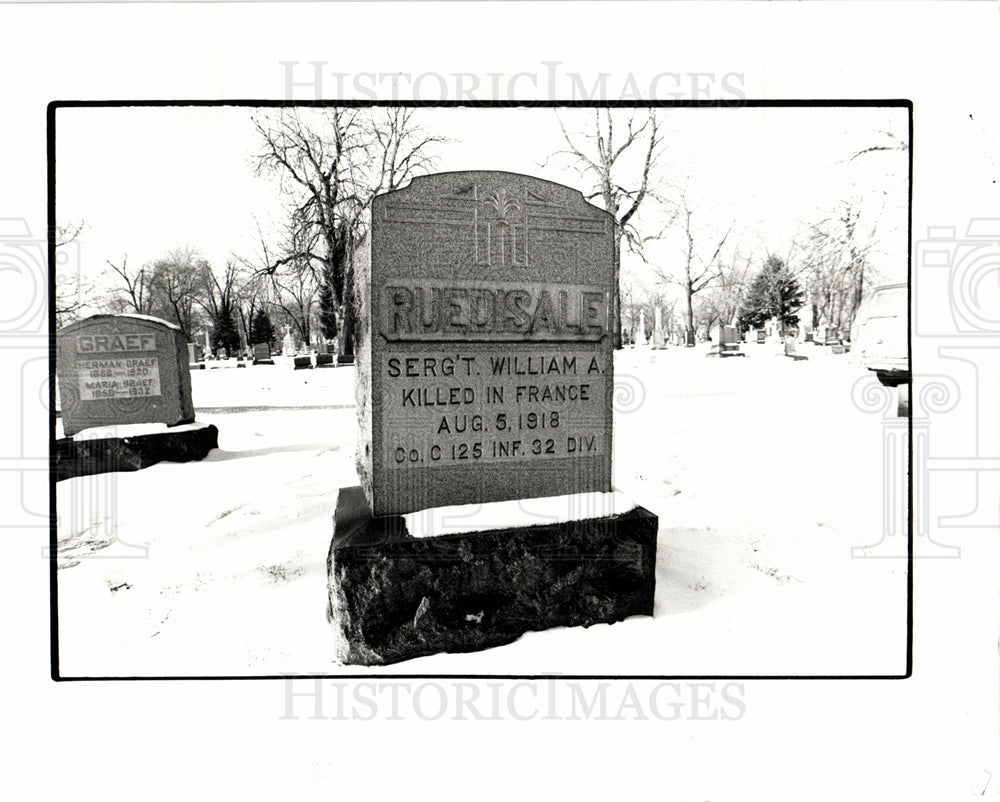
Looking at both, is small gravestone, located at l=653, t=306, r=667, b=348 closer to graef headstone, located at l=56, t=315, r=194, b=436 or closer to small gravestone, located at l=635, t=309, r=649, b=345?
small gravestone, located at l=635, t=309, r=649, b=345

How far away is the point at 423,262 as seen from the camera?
2.94 m

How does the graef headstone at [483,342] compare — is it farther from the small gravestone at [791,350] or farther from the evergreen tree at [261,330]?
the evergreen tree at [261,330]

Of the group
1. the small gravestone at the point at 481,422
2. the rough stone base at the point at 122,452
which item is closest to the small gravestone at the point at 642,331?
the rough stone base at the point at 122,452

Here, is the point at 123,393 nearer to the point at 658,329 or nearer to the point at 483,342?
the point at 483,342

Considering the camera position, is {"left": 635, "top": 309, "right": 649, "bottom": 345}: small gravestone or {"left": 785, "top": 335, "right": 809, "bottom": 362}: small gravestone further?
{"left": 635, "top": 309, "right": 649, "bottom": 345}: small gravestone

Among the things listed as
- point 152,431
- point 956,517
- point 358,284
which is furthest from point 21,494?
point 956,517

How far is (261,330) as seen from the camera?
1449 centimetres

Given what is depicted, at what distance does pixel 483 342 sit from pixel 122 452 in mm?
4823

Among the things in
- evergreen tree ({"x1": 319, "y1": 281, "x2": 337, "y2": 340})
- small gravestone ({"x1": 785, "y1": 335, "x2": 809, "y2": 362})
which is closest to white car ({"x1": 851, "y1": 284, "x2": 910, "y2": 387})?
small gravestone ({"x1": 785, "y1": 335, "x2": 809, "y2": 362})

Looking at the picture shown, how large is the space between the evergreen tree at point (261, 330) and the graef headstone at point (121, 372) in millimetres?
8082

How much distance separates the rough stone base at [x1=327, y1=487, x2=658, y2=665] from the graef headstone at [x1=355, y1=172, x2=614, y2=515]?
0.28 m

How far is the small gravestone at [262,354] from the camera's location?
13.9 m

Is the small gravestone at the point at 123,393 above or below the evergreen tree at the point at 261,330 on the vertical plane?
below

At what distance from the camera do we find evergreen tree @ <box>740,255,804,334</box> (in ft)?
27.9
